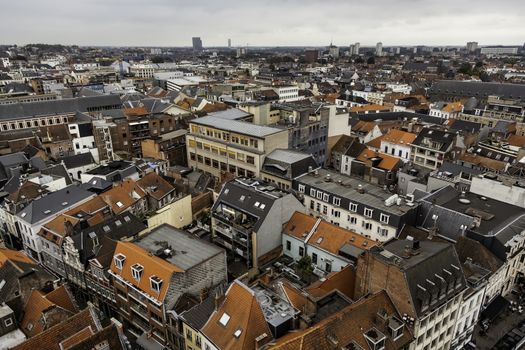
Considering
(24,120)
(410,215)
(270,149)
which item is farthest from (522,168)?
(24,120)

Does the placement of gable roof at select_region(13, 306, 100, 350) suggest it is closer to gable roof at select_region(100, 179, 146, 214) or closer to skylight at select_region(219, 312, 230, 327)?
skylight at select_region(219, 312, 230, 327)

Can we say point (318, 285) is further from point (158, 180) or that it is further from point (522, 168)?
point (522, 168)

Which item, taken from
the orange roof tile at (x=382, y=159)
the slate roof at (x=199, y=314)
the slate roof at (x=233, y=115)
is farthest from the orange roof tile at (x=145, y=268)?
the orange roof tile at (x=382, y=159)

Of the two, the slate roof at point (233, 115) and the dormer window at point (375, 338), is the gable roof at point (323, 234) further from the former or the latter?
the slate roof at point (233, 115)

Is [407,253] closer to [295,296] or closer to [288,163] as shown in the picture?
[295,296]

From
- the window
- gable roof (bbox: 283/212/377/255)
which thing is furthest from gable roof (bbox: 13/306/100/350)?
the window

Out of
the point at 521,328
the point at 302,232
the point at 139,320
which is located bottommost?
the point at 521,328

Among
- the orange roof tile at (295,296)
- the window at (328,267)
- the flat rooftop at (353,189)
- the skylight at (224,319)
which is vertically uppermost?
the flat rooftop at (353,189)
